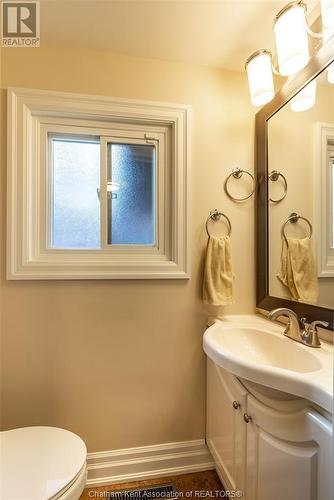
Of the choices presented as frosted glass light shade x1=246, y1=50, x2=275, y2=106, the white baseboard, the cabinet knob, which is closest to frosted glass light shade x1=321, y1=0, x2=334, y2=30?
frosted glass light shade x1=246, y1=50, x2=275, y2=106

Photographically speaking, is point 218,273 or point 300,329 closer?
point 300,329

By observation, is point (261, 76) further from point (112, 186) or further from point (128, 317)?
point (128, 317)

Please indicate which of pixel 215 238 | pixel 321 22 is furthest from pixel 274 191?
pixel 321 22

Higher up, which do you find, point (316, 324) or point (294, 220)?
point (294, 220)

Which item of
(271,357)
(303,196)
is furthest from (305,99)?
(271,357)

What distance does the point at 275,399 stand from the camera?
2.58 ft

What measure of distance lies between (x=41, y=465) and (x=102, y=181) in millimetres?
1202

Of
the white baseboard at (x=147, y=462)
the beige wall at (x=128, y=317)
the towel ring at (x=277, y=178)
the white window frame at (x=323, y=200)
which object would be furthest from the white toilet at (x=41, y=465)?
the towel ring at (x=277, y=178)

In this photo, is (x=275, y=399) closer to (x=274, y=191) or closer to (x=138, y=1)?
(x=274, y=191)

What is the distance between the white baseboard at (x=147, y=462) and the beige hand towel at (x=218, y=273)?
0.81 metres

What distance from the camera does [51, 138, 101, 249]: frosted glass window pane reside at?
1.35m

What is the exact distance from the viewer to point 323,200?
41.0 inches

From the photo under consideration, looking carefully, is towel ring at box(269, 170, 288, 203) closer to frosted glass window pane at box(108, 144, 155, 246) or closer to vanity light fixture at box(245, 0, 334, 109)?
vanity light fixture at box(245, 0, 334, 109)

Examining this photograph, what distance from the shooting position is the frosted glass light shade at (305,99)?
3.53 feet
